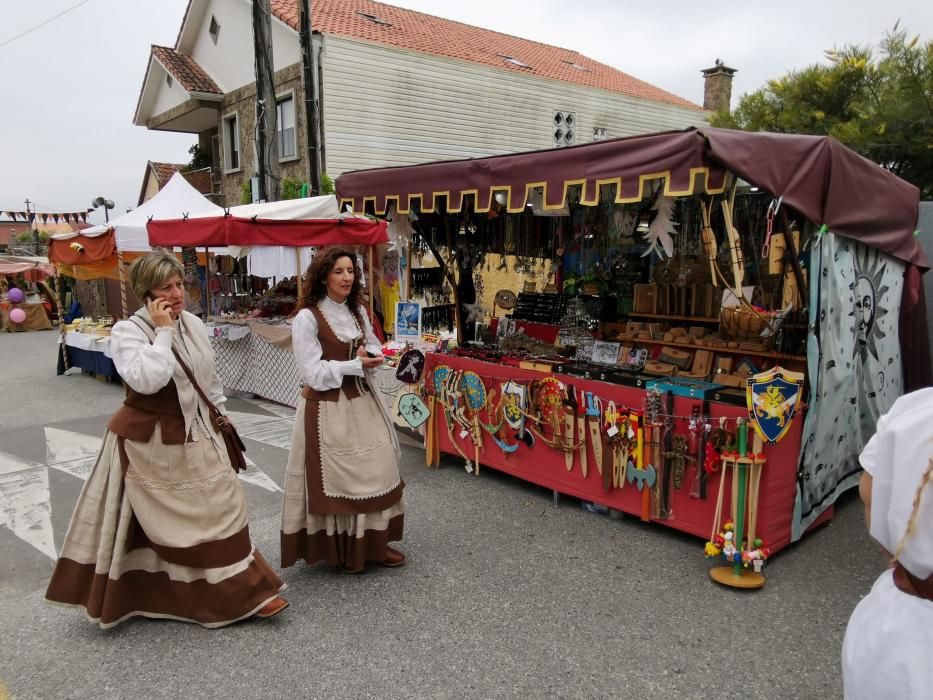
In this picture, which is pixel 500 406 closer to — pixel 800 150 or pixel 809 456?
pixel 809 456

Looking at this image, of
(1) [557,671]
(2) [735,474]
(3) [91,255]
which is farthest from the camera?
(3) [91,255]

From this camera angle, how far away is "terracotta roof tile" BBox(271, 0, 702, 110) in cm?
1508

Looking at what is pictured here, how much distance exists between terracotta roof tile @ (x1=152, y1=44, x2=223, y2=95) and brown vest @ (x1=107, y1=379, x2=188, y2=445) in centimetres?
1647

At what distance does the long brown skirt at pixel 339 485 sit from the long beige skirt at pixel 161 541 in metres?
0.41

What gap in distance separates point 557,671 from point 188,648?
65.9 inches

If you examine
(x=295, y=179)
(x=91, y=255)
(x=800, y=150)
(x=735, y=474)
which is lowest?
(x=735, y=474)

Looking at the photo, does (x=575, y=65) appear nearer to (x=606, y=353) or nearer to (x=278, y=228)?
(x=278, y=228)

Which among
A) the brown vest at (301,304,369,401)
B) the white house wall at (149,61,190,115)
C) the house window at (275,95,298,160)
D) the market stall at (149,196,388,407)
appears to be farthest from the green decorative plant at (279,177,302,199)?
the brown vest at (301,304,369,401)

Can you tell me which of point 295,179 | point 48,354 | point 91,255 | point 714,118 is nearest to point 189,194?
point 91,255

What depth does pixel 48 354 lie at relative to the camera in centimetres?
1385

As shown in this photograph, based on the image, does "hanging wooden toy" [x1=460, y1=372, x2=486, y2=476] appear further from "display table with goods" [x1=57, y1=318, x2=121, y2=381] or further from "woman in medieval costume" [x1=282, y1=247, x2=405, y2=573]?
"display table with goods" [x1=57, y1=318, x2=121, y2=381]

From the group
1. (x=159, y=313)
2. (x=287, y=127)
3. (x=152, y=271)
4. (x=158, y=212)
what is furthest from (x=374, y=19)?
(x=159, y=313)

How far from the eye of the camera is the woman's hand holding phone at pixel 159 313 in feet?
9.39

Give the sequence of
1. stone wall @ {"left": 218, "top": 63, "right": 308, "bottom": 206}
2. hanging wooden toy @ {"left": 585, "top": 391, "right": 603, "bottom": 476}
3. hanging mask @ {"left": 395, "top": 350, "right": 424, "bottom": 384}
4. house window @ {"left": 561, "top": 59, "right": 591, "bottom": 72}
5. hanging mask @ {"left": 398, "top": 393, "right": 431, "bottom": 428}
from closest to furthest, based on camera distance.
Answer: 1. hanging mask @ {"left": 395, "top": 350, "right": 424, "bottom": 384}
2. hanging wooden toy @ {"left": 585, "top": 391, "right": 603, "bottom": 476}
3. hanging mask @ {"left": 398, "top": 393, "right": 431, "bottom": 428}
4. stone wall @ {"left": 218, "top": 63, "right": 308, "bottom": 206}
5. house window @ {"left": 561, "top": 59, "right": 591, "bottom": 72}
